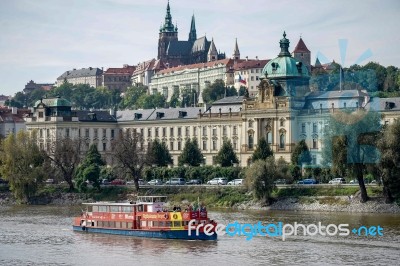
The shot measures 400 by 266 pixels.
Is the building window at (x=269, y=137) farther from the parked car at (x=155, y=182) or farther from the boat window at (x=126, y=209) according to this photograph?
the boat window at (x=126, y=209)

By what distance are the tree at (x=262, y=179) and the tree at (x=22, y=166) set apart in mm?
33957

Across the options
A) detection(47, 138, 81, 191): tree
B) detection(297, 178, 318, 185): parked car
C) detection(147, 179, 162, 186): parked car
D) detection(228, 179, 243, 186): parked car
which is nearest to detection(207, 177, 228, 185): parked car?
detection(228, 179, 243, 186): parked car

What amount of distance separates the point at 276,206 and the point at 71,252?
4595cm

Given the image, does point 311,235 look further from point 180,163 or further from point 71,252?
point 180,163

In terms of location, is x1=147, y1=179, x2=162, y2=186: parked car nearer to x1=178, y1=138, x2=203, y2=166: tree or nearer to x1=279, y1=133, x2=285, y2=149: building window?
x1=178, y1=138, x2=203, y2=166: tree

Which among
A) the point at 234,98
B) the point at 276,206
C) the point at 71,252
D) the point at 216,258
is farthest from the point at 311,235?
the point at 234,98

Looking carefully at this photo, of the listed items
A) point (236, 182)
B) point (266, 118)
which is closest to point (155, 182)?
point (236, 182)

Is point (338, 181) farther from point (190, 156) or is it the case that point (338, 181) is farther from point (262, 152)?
point (190, 156)

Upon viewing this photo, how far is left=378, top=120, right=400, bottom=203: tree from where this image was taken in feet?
404

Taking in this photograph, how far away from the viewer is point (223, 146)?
168500 mm

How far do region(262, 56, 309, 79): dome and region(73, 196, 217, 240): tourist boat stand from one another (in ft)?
216

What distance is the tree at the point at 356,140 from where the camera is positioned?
414ft

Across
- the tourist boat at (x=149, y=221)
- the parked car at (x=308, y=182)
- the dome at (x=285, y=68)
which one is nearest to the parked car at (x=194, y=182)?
the parked car at (x=308, y=182)

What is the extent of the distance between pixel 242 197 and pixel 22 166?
3402 centimetres
